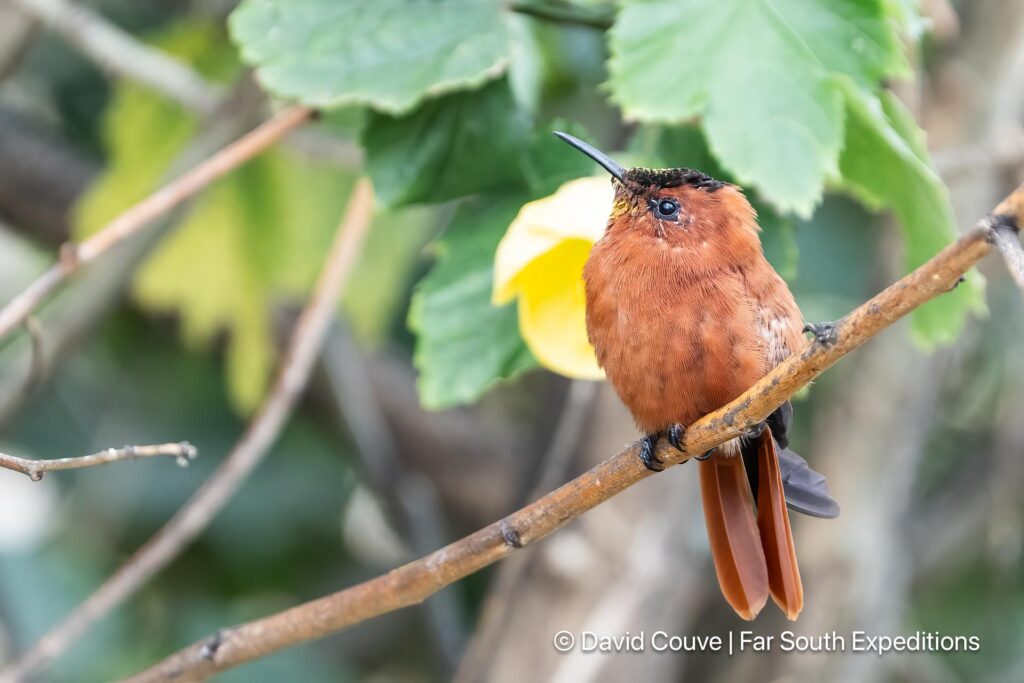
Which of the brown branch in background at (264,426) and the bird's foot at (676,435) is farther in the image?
the brown branch in background at (264,426)

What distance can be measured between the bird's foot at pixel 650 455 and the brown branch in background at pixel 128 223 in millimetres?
783

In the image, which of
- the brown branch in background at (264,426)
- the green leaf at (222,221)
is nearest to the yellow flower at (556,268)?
the brown branch in background at (264,426)

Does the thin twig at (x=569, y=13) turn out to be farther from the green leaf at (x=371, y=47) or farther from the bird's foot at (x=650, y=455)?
the bird's foot at (x=650, y=455)

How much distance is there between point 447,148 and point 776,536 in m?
0.70

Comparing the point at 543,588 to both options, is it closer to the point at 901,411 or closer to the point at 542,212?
the point at 901,411

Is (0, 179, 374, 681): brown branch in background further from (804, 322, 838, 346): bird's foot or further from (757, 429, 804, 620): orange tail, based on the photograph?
(804, 322, 838, 346): bird's foot

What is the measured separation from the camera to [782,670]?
2.84 meters

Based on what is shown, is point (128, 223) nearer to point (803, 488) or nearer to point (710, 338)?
point (710, 338)

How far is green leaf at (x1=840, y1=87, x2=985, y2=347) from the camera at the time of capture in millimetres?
1508

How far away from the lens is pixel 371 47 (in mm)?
1623

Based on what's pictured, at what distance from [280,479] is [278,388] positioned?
55.1 inches

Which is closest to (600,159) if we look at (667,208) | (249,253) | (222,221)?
(667,208)

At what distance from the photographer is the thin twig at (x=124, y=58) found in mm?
2354

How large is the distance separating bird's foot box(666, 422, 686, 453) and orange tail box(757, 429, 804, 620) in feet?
0.46
